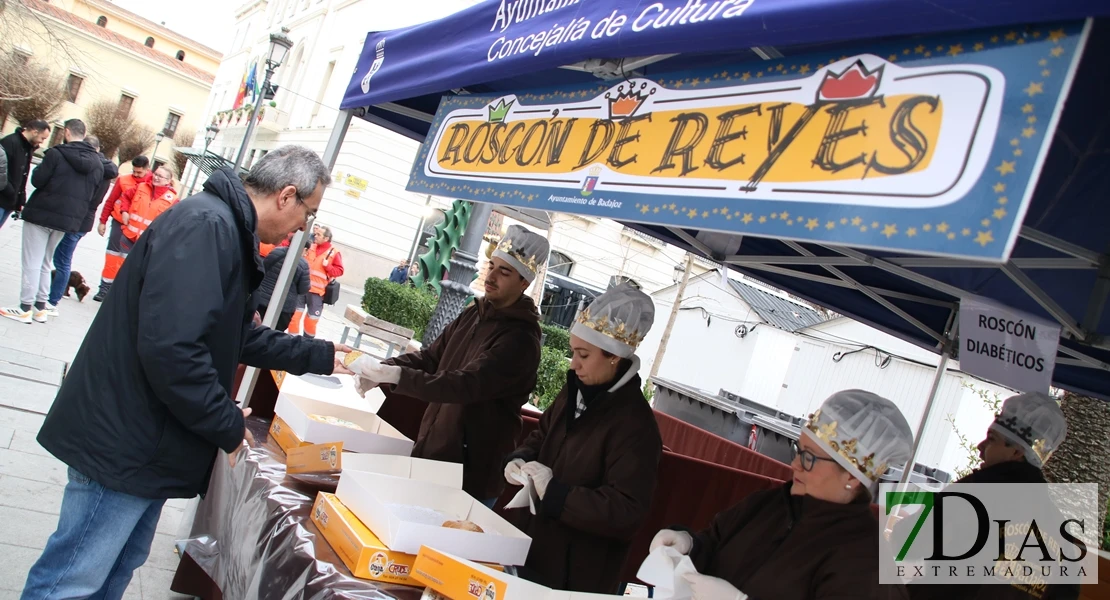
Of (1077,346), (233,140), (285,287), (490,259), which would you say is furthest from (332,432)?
(233,140)

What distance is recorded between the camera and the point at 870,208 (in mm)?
1539

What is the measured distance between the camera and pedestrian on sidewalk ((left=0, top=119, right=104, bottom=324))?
7426 millimetres

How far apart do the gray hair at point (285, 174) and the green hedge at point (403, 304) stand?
11.4 m

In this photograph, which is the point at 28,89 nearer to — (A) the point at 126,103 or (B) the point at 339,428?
(B) the point at 339,428

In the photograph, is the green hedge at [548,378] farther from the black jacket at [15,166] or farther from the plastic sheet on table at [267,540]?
the plastic sheet on table at [267,540]

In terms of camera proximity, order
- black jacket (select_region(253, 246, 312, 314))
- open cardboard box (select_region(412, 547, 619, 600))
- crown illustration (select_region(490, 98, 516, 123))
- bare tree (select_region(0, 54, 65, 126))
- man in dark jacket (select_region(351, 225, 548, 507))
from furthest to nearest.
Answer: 1. bare tree (select_region(0, 54, 65, 126))
2. black jacket (select_region(253, 246, 312, 314))
3. man in dark jacket (select_region(351, 225, 548, 507))
4. crown illustration (select_region(490, 98, 516, 123))
5. open cardboard box (select_region(412, 547, 619, 600))

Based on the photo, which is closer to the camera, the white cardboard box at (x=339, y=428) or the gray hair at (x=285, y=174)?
the gray hair at (x=285, y=174)

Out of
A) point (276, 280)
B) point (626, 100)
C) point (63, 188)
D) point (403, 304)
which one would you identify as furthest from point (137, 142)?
point (626, 100)

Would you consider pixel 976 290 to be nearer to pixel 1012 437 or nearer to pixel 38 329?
pixel 1012 437

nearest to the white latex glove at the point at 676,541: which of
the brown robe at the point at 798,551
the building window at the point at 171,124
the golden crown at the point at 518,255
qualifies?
the brown robe at the point at 798,551

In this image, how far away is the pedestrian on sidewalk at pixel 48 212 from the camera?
743cm

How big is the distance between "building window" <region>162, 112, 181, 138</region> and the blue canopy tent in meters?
73.4

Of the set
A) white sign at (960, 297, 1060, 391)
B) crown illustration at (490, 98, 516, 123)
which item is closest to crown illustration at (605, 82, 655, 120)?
crown illustration at (490, 98, 516, 123)

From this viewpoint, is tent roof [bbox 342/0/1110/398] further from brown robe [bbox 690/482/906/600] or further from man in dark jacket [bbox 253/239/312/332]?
man in dark jacket [bbox 253/239/312/332]
